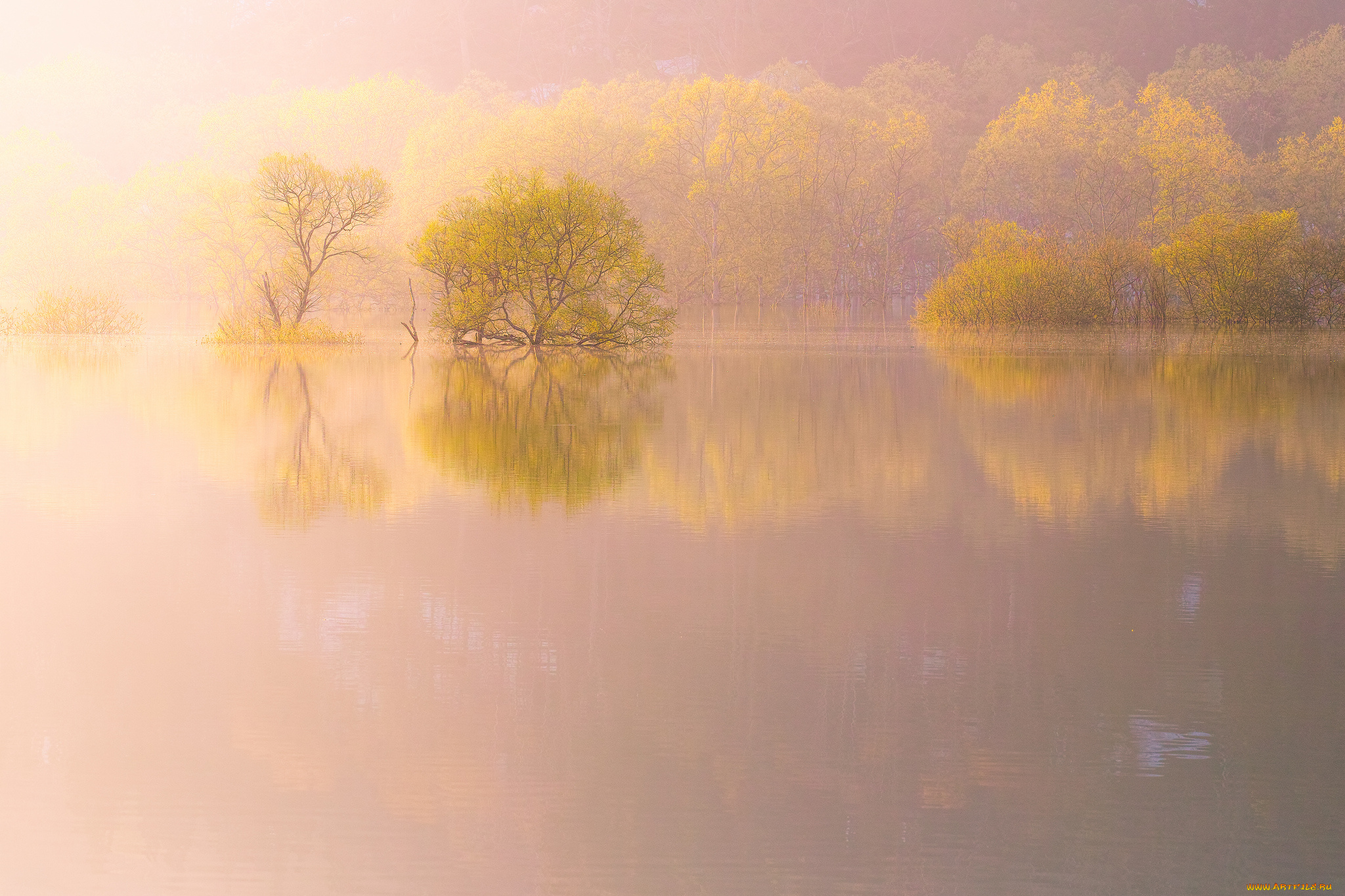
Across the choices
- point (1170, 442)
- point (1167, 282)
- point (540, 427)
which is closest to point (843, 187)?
point (1167, 282)

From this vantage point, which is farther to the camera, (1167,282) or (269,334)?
(1167,282)

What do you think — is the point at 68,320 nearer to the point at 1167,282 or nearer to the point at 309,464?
the point at 309,464

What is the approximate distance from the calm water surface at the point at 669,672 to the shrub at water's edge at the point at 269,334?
3225cm

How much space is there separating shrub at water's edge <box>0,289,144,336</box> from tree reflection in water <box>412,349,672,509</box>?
82.9 feet

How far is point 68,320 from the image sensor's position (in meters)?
52.2

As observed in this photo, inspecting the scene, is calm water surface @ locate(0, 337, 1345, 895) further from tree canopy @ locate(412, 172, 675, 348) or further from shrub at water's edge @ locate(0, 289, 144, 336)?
shrub at water's edge @ locate(0, 289, 144, 336)

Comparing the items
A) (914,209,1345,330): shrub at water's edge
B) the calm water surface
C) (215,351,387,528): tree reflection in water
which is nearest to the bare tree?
(215,351,387,528): tree reflection in water

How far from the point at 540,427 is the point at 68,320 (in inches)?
1586

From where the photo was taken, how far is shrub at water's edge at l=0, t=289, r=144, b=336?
5112 centimetres

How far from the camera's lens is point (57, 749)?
5402mm

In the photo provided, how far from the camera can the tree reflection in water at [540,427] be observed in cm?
1325

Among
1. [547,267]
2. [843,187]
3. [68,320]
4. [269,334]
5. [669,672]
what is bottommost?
[669,672]

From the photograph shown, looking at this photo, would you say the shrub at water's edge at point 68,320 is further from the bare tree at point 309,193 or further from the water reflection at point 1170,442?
the water reflection at point 1170,442

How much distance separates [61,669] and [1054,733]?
4592mm
